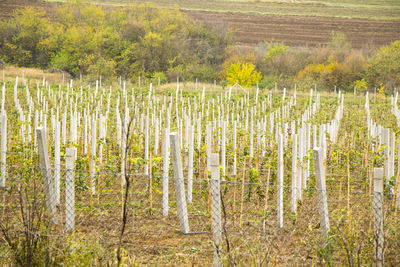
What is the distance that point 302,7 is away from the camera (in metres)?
73.9

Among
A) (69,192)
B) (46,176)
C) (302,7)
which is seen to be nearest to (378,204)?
(69,192)

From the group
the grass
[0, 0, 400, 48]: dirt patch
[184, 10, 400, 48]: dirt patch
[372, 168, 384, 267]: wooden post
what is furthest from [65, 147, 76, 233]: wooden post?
the grass

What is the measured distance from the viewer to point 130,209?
20.1 feet

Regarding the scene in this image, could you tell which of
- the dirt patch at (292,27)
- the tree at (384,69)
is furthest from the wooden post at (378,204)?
the dirt patch at (292,27)

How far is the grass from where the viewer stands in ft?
220

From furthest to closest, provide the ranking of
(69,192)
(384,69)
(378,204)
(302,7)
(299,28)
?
(302,7) < (299,28) < (384,69) < (69,192) < (378,204)

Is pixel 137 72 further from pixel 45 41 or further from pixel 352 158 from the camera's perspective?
pixel 352 158

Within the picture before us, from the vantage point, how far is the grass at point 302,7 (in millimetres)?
67000

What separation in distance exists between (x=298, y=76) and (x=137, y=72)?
582 inches

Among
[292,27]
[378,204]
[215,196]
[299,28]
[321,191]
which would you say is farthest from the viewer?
[292,27]

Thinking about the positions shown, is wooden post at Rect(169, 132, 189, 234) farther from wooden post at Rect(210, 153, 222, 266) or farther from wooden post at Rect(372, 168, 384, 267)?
wooden post at Rect(372, 168, 384, 267)

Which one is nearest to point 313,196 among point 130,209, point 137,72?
point 130,209

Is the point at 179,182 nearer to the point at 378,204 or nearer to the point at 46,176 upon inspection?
the point at 46,176

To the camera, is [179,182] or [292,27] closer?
[179,182]
